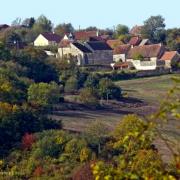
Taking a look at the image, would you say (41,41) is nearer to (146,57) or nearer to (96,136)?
(146,57)

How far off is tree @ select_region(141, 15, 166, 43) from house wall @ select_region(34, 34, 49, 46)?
1342cm

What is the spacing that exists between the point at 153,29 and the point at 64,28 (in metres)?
13.1

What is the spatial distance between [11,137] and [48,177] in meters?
7.42

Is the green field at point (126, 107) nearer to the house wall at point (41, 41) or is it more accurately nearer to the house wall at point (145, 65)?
the house wall at point (145, 65)

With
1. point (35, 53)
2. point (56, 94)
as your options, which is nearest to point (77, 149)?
point (56, 94)

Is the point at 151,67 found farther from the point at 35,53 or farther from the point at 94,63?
the point at 35,53

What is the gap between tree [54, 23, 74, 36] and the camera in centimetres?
9388

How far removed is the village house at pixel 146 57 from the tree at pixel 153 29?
1400 centimetres

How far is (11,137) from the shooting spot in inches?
1256

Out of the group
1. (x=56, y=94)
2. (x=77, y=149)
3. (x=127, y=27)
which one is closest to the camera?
(x=77, y=149)

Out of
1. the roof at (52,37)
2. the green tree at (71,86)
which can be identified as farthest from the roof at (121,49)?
the green tree at (71,86)

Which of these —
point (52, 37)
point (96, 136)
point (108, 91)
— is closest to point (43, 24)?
point (52, 37)

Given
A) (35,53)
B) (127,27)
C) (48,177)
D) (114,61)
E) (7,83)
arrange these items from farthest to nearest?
(127,27) → (114,61) → (35,53) → (7,83) → (48,177)

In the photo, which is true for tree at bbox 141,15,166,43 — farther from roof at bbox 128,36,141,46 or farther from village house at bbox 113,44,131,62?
village house at bbox 113,44,131,62
